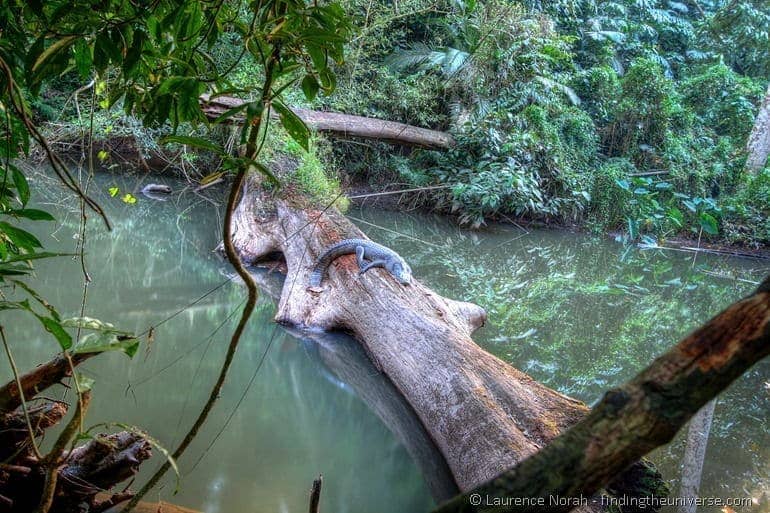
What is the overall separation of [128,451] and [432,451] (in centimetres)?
155

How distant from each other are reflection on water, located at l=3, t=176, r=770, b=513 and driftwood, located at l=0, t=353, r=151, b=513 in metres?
0.45

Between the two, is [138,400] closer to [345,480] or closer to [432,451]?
[345,480]

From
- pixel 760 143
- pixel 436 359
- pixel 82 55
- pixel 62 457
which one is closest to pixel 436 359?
pixel 436 359

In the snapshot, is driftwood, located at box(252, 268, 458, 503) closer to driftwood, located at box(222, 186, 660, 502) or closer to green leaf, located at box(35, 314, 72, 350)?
driftwood, located at box(222, 186, 660, 502)

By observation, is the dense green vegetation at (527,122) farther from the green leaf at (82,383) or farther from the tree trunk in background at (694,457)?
the green leaf at (82,383)

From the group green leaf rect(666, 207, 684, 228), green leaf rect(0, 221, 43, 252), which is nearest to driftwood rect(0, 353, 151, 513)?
→ green leaf rect(0, 221, 43, 252)

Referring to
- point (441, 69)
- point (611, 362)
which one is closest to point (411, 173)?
point (441, 69)

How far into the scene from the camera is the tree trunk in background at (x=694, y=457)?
2392 millimetres

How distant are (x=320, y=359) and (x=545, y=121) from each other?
7.24 metres

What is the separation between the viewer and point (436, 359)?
2.99 m

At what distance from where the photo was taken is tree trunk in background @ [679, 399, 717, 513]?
2.39m

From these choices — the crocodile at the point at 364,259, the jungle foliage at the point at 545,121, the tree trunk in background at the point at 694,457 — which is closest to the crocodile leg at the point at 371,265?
the crocodile at the point at 364,259

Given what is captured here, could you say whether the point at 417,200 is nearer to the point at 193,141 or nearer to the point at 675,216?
the point at 675,216

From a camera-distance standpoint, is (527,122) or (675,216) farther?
(527,122)
